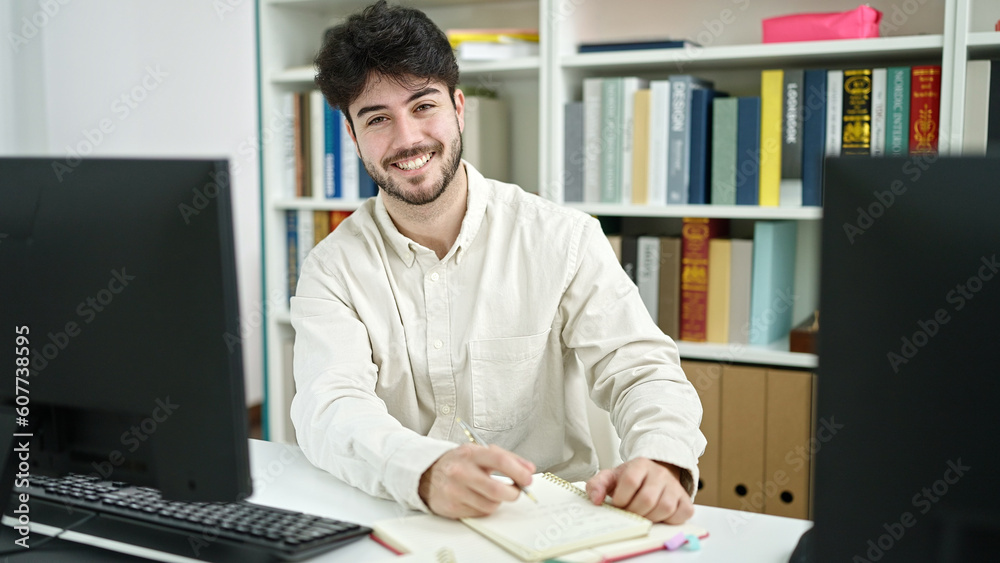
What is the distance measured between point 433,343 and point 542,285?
22cm

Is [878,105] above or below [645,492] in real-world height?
above

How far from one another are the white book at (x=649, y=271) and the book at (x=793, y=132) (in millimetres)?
348

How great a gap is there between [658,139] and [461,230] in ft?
2.68

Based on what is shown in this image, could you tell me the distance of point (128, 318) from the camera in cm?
78

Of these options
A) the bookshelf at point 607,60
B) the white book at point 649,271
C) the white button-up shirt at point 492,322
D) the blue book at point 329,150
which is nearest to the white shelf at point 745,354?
the bookshelf at point 607,60

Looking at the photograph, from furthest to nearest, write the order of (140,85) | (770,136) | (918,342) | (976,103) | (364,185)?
(140,85) < (364,185) < (770,136) < (976,103) < (918,342)

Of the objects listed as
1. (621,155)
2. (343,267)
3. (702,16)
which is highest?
(702,16)

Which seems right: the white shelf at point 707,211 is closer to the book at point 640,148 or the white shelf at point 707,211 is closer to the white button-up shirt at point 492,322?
the book at point 640,148

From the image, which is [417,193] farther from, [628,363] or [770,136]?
[770,136]

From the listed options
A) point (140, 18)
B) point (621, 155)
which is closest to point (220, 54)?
point (140, 18)

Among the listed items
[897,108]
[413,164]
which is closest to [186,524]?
[413,164]

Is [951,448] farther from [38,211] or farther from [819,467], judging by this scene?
[38,211]

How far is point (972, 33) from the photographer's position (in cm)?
180

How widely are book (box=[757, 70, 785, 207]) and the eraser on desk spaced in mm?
1299
